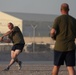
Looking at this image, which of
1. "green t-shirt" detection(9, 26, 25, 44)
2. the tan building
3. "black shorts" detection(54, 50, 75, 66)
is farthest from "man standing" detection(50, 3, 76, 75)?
the tan building

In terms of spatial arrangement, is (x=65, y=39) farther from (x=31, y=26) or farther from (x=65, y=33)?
(x=31, y=26)

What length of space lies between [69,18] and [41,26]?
57.7m

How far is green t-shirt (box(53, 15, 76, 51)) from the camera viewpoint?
8195mm

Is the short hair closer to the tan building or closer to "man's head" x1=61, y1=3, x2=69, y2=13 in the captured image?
"man's head" x1=61, y1=3, x2=69, y2=13

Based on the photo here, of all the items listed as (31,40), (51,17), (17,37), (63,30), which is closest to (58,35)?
(63,30)

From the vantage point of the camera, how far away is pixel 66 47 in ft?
26.9

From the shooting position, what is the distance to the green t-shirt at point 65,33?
26.9 ft

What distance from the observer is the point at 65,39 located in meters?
8.21

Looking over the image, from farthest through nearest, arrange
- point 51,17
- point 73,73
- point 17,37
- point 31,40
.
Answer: point 51,17 < point 31,40 < point 17,37 < point 73,73

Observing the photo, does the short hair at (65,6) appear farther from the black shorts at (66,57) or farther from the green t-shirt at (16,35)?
the green t-shirt at (16,35)

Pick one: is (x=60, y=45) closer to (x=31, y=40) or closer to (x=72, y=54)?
(x=72, y=54)

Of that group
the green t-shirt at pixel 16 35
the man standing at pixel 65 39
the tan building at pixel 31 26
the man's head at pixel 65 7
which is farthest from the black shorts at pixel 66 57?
the tan building at pixel 31 26

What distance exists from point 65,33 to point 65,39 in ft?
0.36

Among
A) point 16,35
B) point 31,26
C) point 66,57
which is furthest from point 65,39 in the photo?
point 31,26
